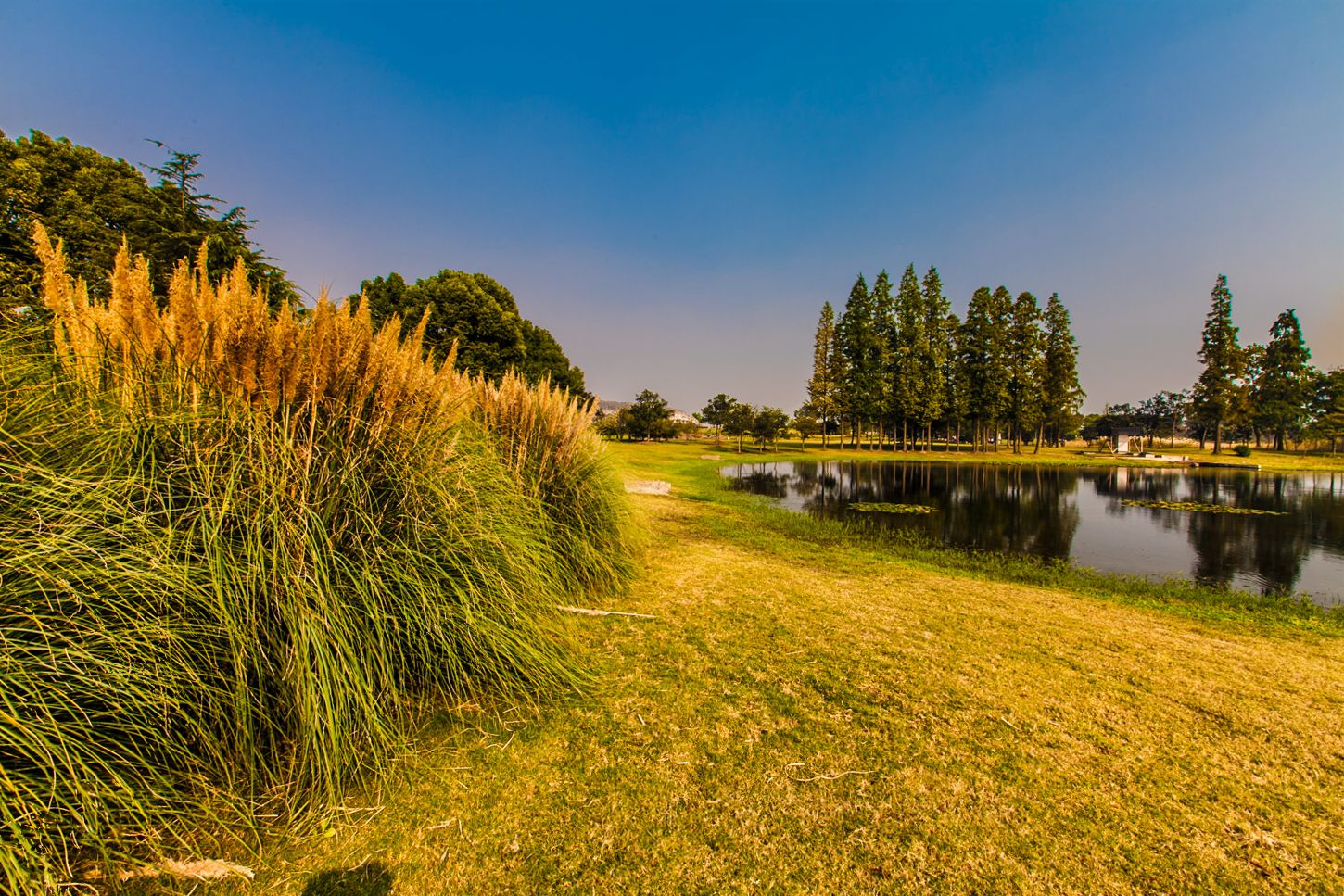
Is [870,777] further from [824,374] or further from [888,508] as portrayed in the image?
[824,374]

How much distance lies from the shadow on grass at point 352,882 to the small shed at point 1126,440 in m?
66.7

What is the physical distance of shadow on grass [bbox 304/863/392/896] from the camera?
1431 millimetres

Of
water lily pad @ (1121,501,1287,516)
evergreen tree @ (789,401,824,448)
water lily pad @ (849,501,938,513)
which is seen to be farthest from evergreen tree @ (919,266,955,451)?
water lily pad @ (849,501,938,513)

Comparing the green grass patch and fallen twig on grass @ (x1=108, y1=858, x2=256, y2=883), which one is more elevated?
fallen twig on grass @ (x1=108, y1=858, x2=256, y2=883)

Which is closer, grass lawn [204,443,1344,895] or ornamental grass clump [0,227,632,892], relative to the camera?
ornamental grass clump [0,227,632,892]

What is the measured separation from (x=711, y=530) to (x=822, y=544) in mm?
2170

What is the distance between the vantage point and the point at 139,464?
1.83 meters

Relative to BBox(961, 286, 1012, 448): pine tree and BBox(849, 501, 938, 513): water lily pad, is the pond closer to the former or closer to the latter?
BBox(849, 501, 938, 513): water lily pad

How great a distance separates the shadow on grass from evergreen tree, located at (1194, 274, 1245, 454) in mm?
69568

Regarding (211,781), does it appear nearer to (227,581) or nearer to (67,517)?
(227,581)

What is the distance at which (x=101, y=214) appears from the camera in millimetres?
14445

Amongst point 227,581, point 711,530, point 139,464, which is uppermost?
point 139,464

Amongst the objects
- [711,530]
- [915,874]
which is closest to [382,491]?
[915,874]

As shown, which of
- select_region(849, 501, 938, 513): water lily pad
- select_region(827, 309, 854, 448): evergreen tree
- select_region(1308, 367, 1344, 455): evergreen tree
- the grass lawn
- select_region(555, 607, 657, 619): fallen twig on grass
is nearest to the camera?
the grass lawn
